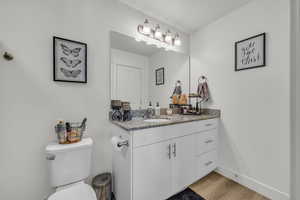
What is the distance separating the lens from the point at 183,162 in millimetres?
1458

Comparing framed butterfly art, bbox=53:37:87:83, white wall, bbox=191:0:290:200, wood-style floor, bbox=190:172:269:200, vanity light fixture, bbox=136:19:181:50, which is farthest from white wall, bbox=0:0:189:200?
white wall, bbox=191:0:290:200

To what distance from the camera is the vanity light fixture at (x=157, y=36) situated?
67.2 inches

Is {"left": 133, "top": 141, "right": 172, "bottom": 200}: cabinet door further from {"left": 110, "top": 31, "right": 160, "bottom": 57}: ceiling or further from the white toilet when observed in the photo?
{"left": 110, "top": 31, "right": 160, "bottom": 57}: ceiling

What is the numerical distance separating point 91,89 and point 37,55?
526 mm

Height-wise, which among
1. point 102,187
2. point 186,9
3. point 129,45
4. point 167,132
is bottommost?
point 102,187

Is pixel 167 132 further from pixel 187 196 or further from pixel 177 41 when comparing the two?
pixel 177 41

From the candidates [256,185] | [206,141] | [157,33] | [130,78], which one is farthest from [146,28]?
[256,185]

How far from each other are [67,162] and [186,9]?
7.18ft

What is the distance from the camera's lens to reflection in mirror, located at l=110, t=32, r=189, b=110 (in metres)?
1.58

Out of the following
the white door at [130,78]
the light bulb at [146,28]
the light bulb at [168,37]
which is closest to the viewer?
the white door at [130,78]

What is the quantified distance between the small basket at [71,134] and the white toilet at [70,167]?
0.05 m

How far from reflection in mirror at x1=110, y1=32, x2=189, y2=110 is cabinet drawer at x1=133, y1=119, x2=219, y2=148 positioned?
0.60m

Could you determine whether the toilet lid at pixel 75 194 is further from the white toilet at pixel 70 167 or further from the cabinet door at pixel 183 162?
the cabinet door at pixel 183 162
